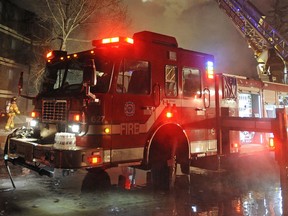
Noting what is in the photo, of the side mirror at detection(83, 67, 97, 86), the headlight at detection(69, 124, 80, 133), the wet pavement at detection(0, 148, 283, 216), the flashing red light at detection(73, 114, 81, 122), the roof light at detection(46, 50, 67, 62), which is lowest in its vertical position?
the wet pavement at detection(0, 148, 283, 216)

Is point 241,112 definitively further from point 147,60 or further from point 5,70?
point 5,70

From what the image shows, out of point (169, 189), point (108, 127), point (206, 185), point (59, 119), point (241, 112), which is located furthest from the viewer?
point (241, 112)

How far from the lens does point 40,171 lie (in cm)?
502

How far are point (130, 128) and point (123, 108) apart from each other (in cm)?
37

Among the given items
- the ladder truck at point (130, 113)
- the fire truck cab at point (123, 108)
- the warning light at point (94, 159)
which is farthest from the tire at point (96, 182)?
the warning light at point (94, 159)

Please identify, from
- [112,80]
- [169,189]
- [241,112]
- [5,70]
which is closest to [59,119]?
[112,80]

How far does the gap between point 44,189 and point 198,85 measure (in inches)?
147

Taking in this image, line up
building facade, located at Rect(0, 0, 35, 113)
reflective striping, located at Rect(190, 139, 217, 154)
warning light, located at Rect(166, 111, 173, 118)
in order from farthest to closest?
1. building facade, located at Rect(0, 0, 35, 113)
2. reflective striping, located at Rect(190, 139, 217, 154)
3. warning light, located at Rect(166, 111, 173, 118)

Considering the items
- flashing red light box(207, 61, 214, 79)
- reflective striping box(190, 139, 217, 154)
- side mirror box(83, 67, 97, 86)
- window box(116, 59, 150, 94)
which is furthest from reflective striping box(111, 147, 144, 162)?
flashing red light box(207, 61, 214, 79)

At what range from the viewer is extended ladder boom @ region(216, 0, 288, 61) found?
679 inches

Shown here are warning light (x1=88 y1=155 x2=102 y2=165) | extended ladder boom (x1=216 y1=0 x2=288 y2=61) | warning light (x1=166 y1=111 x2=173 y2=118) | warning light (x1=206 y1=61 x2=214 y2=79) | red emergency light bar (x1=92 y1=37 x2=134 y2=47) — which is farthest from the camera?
extended ladder boom (x1=216 y1=0 x2=288 y2=61)

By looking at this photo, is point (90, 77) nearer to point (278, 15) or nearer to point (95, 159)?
point (95, 159)

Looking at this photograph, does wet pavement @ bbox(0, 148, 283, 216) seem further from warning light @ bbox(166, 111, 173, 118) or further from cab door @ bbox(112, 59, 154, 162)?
warning light @ bbox(166, 111, 173, 118)

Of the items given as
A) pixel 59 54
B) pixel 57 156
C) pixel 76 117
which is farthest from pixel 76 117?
pixel 59 54
